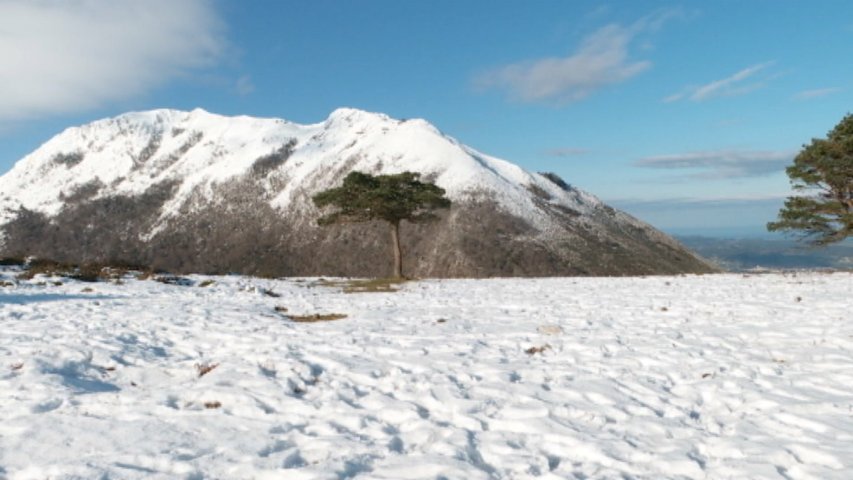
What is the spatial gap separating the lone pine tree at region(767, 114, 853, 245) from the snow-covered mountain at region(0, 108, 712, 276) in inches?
3009

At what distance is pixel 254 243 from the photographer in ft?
499

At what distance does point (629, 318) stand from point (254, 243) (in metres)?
149

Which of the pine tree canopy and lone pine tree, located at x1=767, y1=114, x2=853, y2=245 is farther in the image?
the pine tree canopy

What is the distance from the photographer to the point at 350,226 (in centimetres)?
14325

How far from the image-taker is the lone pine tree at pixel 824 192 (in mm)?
33375

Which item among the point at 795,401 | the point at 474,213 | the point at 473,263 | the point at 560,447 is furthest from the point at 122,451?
the point at 474,213

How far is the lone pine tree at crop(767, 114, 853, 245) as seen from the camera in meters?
33.4

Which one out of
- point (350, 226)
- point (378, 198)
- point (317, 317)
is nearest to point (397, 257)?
point (378, 198)

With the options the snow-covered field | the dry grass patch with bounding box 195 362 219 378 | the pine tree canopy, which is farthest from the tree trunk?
the dry grass patch with bounding box 195 362 219 378

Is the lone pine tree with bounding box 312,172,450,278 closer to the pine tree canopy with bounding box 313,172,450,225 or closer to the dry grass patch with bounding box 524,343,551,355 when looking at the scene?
the pine tree canopy with bounding box 313,172,450,225

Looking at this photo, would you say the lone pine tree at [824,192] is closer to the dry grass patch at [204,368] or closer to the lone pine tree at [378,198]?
the lone pine tree at [378,198]

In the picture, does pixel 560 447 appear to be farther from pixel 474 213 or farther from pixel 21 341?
pixel 474 213

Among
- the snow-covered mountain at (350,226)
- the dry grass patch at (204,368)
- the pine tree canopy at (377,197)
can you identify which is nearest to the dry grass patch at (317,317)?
the dry grass patch at (204,368)

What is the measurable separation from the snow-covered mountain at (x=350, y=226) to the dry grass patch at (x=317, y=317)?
97.1m
